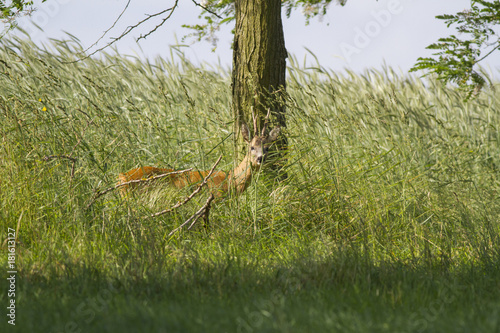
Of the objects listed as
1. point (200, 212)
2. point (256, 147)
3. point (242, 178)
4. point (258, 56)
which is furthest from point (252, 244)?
point (258, 56)

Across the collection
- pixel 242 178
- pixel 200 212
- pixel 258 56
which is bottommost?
pixel 200 212

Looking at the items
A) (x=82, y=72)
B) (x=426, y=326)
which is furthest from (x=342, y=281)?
(x=82, y=72)

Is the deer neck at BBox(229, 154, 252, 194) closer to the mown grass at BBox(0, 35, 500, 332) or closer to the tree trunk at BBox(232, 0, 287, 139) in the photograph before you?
the mown grass at BBox(0, 35, 500, 332)

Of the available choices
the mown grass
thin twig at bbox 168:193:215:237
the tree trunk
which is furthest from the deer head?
the tree trunk

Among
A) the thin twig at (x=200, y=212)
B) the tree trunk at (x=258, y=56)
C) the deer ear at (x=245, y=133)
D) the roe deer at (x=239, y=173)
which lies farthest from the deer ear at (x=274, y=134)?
the tree trunk at (x=258, y=56)

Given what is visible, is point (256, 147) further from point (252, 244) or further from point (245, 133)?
point (252, 244)

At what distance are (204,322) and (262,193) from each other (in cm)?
205

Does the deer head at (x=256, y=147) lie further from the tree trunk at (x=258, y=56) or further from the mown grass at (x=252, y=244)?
the tree trunk at (x=258, y=56)

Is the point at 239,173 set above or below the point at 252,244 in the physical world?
above

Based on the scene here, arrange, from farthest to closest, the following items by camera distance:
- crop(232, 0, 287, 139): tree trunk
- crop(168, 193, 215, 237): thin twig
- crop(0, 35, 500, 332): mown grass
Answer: crop(232, 0, 287, 139): tree trunk < crop(168, 193, 215, 237): thin twig < crop(0, 35, 500, 332): mown grass

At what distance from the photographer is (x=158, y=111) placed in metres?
5.43

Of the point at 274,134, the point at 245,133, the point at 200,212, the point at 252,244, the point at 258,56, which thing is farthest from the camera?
the point at 258,56

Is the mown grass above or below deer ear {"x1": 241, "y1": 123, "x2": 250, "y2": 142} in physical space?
below

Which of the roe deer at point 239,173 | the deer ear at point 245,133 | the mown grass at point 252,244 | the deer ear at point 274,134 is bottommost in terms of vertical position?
the mown grass at point 252,244
